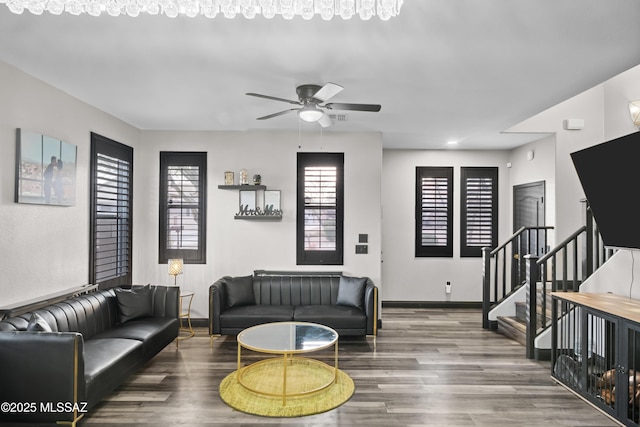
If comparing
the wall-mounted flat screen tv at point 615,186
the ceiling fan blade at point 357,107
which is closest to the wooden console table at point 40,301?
the ceiling fan blade at point 357,107

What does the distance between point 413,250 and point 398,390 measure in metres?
3.69

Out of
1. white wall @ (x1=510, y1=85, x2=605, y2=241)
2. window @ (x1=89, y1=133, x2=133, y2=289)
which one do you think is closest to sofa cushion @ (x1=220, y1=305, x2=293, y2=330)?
window @ (x1=89, y1=133, x2=133, y2=289)

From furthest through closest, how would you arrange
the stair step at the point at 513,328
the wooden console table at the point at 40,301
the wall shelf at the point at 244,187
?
the wall shelf at the point at 244,187, the stair step at the point at 513,328, the wooden console table at the point at 40,301

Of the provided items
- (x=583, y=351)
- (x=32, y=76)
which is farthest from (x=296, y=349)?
(x=32, y=76)

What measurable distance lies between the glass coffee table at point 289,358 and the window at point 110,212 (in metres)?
2.12

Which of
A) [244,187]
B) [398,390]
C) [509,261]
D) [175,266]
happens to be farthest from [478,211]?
[175,266]

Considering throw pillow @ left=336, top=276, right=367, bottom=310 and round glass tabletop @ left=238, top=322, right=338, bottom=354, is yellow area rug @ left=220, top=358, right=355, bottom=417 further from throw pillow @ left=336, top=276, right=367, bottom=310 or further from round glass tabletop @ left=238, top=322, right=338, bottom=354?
throw pillow @ left=336, top=276, right=367, bottom=310

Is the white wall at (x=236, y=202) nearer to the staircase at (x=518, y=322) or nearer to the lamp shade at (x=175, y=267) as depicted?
the lamp shade at (x=175, y=267)

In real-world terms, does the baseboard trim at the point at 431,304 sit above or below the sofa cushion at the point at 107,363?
below

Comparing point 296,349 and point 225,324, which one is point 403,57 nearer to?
point 296,349

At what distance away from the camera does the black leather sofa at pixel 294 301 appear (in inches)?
182

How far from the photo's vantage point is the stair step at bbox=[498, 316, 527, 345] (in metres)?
4.89

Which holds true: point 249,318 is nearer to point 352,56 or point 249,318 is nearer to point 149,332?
point 149,332

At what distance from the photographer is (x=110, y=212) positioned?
4.87 meters
